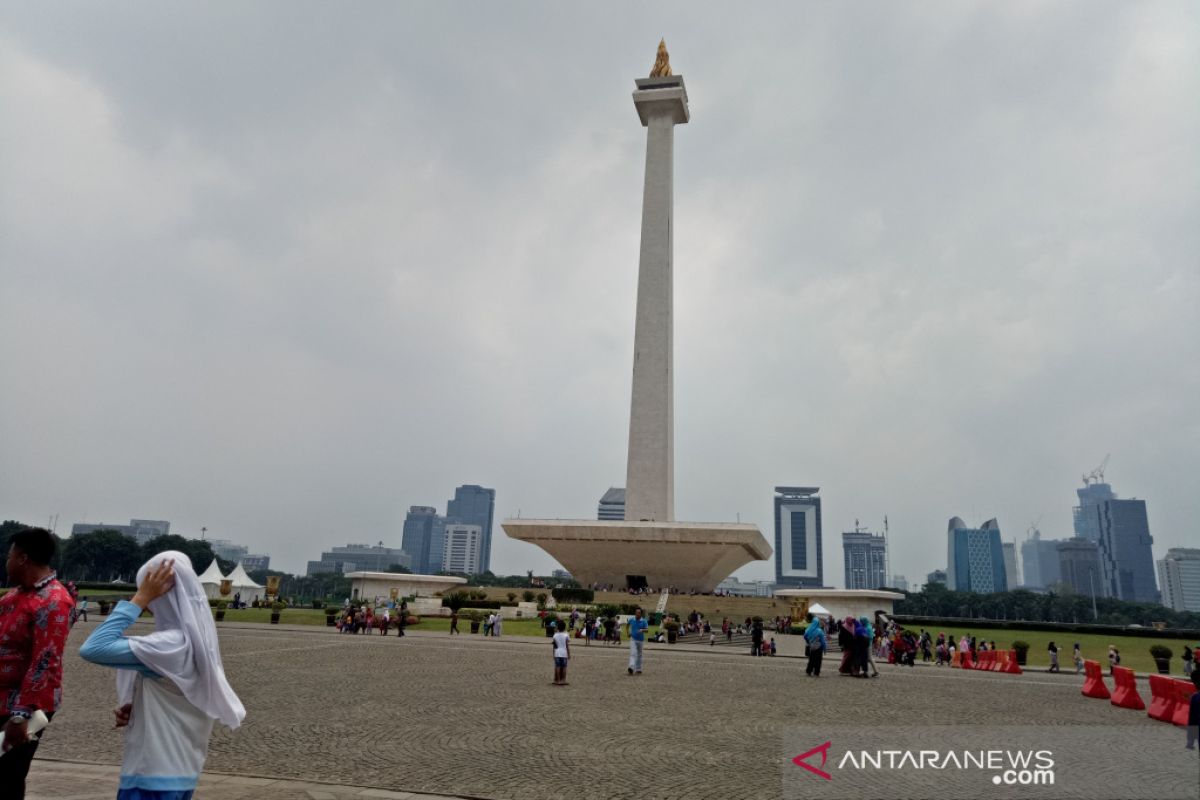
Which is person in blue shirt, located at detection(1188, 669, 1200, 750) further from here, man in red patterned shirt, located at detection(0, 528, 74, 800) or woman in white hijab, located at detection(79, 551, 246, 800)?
man in red patterned shirt, located at detection(0, 528, 74, 800)

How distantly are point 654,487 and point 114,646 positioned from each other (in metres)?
44.9

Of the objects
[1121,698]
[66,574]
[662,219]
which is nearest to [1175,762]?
[1121,698]

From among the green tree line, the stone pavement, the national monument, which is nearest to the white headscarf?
the stone pavement

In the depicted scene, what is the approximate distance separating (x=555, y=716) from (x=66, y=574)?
7859cm

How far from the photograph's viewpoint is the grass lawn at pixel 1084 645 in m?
28.1

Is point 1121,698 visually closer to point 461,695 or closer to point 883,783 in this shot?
point 883,783

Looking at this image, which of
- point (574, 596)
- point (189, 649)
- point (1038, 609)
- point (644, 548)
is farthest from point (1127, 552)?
point (189, 649)

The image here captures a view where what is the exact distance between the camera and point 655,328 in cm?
4884

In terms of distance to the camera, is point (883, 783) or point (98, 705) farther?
point (98, 705)

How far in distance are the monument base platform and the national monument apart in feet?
0.19

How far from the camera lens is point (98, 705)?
367 inches

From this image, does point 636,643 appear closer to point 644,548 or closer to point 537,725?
point 537,725

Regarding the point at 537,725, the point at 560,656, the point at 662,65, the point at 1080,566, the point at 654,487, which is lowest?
the point at 537,725

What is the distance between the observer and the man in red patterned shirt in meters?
3.63
